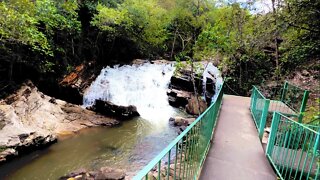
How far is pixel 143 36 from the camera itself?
2042cm

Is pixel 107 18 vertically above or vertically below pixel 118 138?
above

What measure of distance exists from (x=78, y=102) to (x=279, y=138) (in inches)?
472

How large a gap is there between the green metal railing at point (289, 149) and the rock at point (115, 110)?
879 cm

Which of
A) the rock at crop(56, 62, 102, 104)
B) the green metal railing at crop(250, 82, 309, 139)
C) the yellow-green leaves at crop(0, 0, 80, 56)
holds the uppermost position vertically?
the yellow-green leaves at crop(0, 0, 80, 56)

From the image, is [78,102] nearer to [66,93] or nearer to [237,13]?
[66,93]

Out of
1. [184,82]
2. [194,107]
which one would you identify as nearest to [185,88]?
[184,82]

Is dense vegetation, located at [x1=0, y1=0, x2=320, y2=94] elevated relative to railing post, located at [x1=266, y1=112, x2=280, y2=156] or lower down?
elevated

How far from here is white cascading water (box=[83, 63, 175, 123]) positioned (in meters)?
13.9

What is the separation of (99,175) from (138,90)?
8.97 m

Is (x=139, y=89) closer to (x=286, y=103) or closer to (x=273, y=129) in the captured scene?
(x=286, y=103)

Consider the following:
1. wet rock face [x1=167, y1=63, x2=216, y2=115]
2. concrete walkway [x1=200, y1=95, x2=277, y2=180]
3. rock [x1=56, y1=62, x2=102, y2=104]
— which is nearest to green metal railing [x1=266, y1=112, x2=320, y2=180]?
concrete walkway [x1=200, y1=95, x2=277, y2=180]

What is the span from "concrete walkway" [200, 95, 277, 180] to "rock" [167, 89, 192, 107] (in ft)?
24.3

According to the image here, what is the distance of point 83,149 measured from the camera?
865cm

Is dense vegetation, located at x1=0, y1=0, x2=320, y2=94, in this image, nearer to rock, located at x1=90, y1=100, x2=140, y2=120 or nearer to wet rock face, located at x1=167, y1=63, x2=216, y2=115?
wet rock face, located at x1=167, y1=63, x2=216, y2=115
